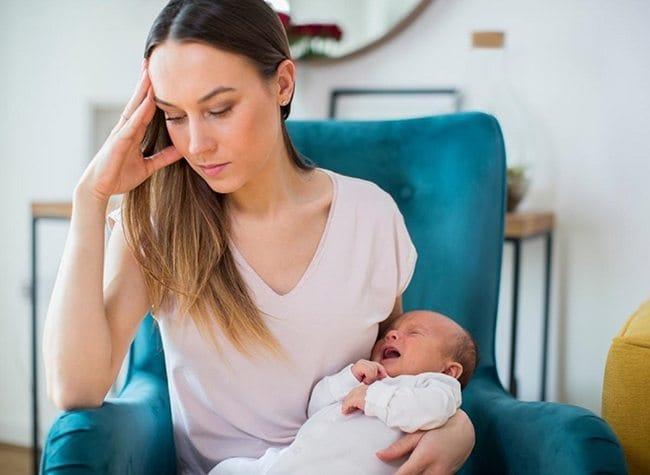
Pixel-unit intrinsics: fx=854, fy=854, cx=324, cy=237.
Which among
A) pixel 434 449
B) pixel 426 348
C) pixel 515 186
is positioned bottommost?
pixel 434 449

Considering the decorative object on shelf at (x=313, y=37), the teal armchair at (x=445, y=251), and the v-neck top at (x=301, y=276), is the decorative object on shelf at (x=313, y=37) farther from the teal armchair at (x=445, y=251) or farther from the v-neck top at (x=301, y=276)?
the v-neck top at (x=301, y=276)

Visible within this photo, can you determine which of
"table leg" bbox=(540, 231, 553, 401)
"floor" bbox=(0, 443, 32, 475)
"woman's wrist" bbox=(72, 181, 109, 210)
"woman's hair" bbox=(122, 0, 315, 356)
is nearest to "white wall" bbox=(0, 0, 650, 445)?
"table leg" bbox=(540, 231, 553, 401)

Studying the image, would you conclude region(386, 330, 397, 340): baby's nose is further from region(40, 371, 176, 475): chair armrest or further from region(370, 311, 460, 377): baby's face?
region(40, 371, 176, 475): chair armrest

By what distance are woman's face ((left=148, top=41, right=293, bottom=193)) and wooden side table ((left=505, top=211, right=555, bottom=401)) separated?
88cm

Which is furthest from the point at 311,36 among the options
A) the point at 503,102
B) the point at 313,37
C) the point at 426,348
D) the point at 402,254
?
the point at 426,348

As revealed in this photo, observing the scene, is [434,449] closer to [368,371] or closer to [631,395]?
[368,371]

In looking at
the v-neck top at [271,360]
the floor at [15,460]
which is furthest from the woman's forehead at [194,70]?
the floor at [15,460]

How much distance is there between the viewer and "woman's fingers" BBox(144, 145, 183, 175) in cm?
132

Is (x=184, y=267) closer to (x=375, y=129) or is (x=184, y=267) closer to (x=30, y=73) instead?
(x=375, y=129)

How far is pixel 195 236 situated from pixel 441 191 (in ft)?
1.90

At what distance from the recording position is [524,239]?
79.1 inches

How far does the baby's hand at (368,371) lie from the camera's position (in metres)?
1.29

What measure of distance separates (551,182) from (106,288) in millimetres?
1315

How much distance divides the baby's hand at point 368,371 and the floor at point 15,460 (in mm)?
1754
